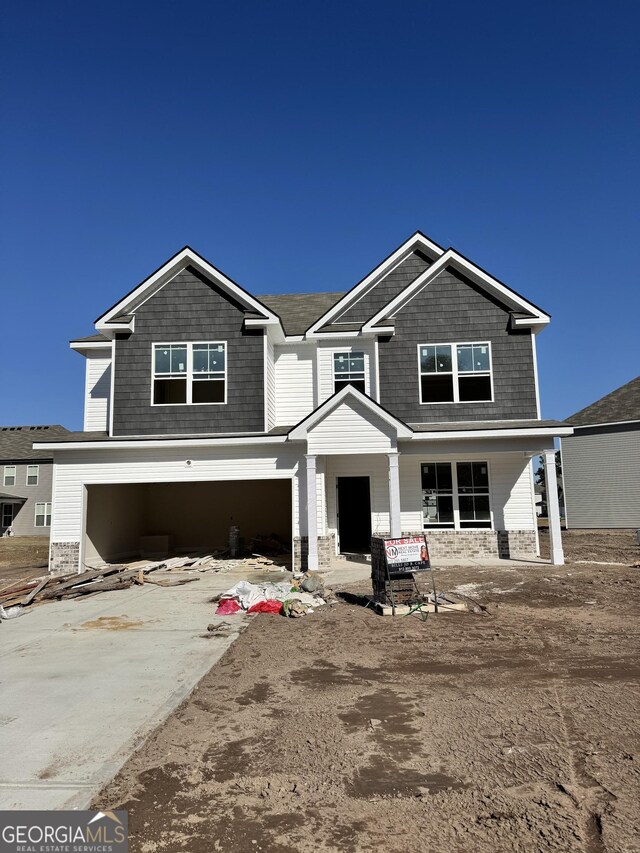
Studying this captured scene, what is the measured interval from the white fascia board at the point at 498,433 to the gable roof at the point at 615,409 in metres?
14.7

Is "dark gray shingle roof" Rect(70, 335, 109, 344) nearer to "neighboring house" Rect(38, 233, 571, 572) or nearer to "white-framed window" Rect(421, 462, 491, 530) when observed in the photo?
"neighboring house" Rect(38, 233, 571, 572)

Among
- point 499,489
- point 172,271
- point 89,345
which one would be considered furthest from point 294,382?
point 499,489

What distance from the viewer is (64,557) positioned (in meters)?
15.1

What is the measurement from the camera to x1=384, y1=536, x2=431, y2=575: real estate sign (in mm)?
9859

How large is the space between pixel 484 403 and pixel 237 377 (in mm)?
7177

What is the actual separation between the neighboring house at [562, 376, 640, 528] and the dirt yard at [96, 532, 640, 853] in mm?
21358

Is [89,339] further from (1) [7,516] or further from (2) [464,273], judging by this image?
(1) [7,516]

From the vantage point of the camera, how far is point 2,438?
136 feet

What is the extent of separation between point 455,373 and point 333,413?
4188 millimetres

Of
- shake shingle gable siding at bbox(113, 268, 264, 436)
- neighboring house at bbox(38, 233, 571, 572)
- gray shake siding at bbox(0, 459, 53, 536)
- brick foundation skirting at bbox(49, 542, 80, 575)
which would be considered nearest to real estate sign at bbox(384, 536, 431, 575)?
neighboring house at bbox(38, 233, 571, 572)

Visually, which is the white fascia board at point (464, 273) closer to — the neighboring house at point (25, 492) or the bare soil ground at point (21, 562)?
the bare soil ground at point (21, 562)

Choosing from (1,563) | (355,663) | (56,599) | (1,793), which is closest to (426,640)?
(355,663)

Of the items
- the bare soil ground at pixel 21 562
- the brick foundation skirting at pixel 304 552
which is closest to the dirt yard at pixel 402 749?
the brick foundation skirting at pixel 304 552

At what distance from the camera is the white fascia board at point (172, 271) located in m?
15.9
